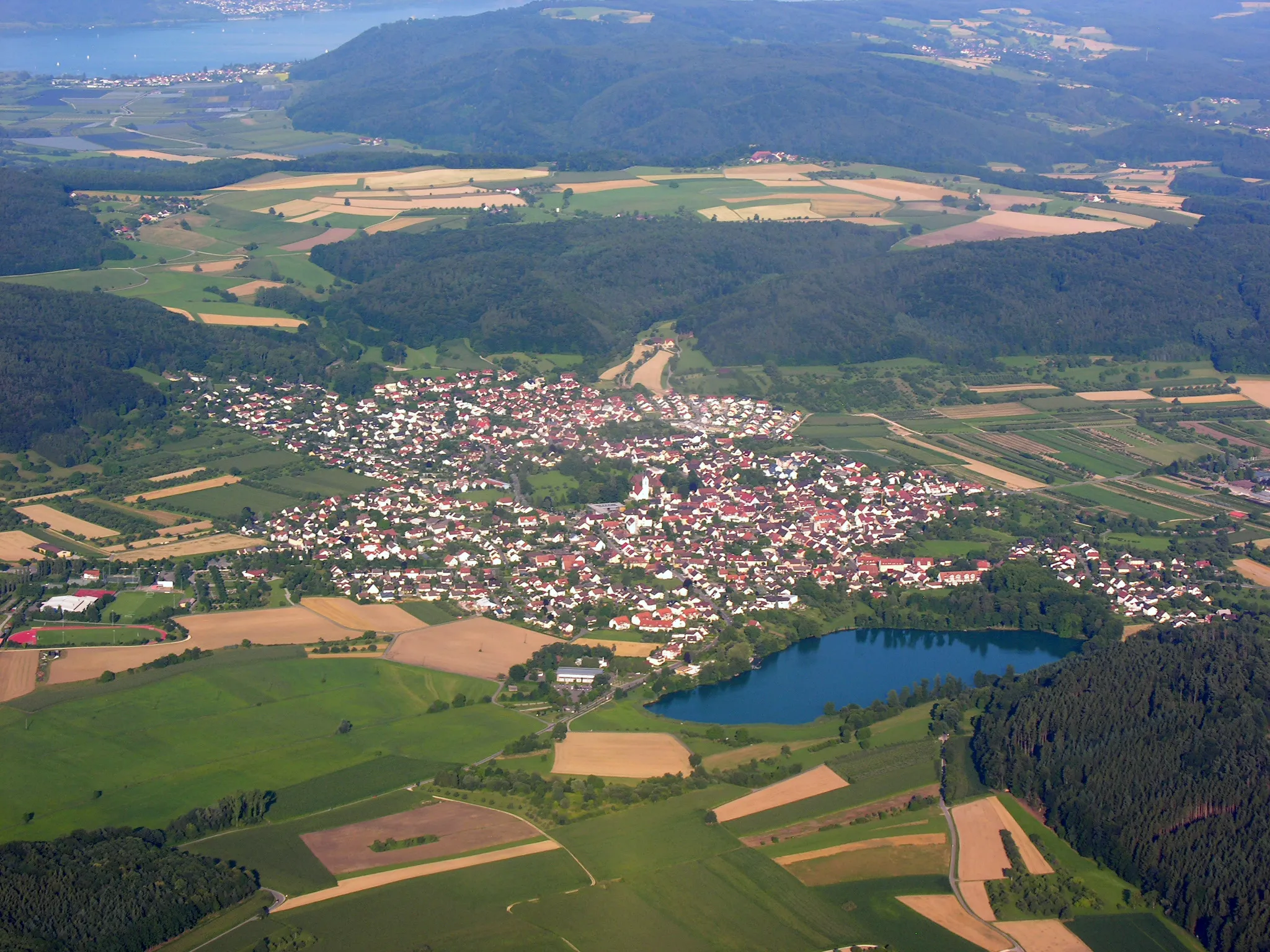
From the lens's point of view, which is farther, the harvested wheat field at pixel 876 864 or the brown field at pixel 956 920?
the harvested wheat field at pixel 876 864

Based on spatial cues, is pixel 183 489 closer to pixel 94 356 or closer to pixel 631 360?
pixel 94 356

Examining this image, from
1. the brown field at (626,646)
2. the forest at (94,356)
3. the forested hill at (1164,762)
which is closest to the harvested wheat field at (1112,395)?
the forested hill at (1164,762)

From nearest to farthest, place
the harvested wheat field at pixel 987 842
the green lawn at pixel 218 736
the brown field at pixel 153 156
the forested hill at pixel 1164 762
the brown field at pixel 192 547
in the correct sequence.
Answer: the forested hill at pixel 1164 762 → the harvested wheat field at pixel 987 842 → the green lawn at pixel 218 736 → the brown field at pixel 192 547 → the brown field at pixel 153 156

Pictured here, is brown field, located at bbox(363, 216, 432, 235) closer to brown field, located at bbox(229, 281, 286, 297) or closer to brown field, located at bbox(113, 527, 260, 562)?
brown field, located at bbox(229, 281, 286, 297)

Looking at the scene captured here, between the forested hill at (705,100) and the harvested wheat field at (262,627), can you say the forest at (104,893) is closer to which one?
the harvested wheat field at (262,627)

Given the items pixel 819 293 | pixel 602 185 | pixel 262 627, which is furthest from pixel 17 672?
pixel 602 185

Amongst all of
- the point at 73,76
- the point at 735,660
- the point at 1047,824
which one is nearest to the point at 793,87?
the point at 73,76
